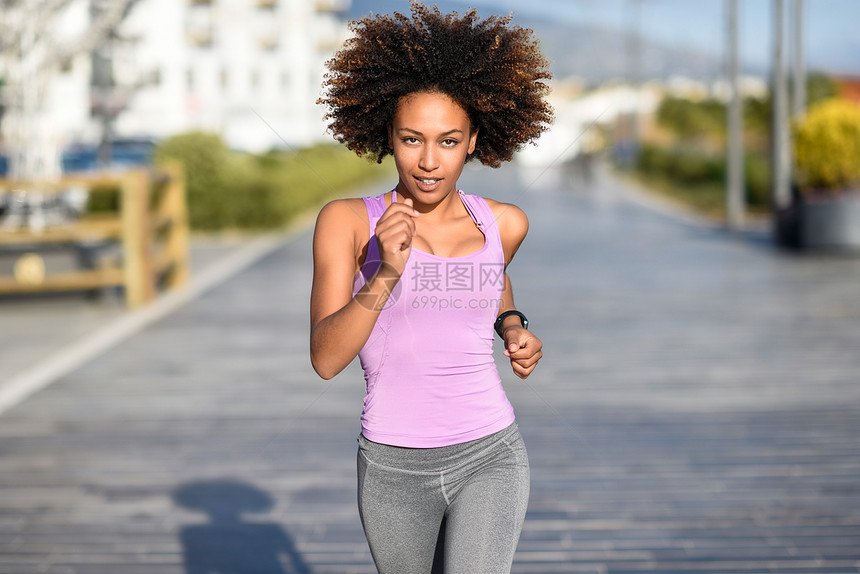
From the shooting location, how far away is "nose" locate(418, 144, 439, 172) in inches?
90.6

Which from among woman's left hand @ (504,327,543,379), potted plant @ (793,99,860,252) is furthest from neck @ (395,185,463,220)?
potted plant @ (793,99,860,252)

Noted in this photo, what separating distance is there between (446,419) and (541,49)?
2.76 feet

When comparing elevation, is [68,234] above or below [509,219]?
below

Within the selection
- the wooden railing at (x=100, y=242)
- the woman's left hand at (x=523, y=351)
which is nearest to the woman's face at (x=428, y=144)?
the woman's left hand at (x=523, y=351)

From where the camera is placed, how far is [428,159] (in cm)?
230

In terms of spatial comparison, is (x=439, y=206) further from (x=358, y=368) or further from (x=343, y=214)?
(x=358, y=368)

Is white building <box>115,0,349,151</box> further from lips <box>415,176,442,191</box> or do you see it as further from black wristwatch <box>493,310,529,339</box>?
lips <box>415,176,442,191</box>

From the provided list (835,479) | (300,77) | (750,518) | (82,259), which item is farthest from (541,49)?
(300,77)

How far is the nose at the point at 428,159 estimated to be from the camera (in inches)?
90.6

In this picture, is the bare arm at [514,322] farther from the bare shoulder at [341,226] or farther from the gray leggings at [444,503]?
the bare shoulder at [341,226]

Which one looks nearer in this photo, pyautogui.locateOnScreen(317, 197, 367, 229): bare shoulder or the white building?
pyautogui.locateOnScreen(317, 197, 367, 229): bare shoulder

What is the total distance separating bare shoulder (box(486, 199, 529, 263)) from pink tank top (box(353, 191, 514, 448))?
0.41ft

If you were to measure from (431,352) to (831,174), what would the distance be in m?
14.8

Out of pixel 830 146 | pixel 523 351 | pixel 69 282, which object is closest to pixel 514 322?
pixel 523 351
